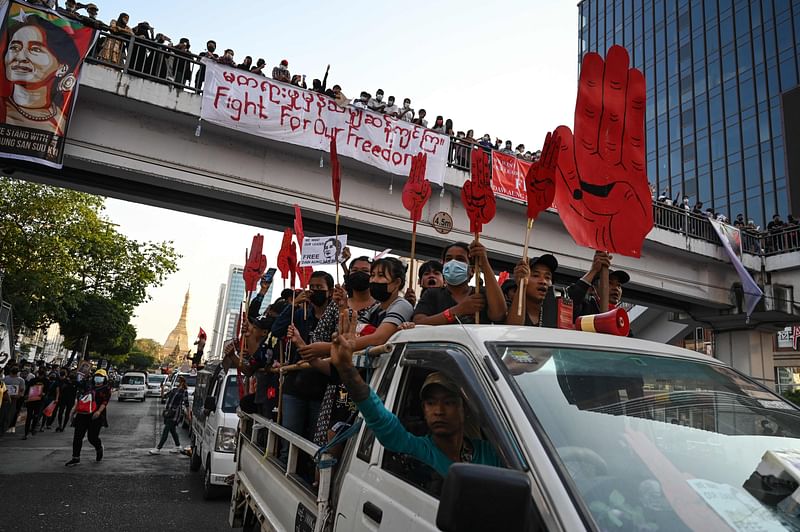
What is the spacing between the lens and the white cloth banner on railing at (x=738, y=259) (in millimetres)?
16219

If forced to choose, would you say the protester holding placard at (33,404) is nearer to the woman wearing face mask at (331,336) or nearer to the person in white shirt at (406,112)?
the person in white shirt at (406,112)

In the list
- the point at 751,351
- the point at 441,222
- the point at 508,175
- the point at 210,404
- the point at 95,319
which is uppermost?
the point at 508,175

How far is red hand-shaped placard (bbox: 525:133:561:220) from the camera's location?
11.7ft

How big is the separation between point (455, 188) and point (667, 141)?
40425mm

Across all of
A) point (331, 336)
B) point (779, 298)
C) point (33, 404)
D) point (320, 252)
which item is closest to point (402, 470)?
point (331, 336)

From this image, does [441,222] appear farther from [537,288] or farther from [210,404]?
[210,404]

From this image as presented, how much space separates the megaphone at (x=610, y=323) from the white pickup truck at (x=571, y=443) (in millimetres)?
168

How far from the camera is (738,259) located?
1667cm

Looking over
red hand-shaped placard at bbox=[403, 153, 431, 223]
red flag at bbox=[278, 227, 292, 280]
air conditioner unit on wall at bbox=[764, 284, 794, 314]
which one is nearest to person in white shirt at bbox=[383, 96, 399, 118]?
red flag at bbox=[278, 227, 292, 280]

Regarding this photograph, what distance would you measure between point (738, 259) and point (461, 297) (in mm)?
16575

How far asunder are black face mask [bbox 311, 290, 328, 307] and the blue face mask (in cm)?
185

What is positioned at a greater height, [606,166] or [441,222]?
[441,222]

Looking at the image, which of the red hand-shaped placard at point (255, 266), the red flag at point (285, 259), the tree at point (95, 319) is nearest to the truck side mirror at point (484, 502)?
the red flag at point (285, 259)

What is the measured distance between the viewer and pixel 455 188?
1285 centimetres
